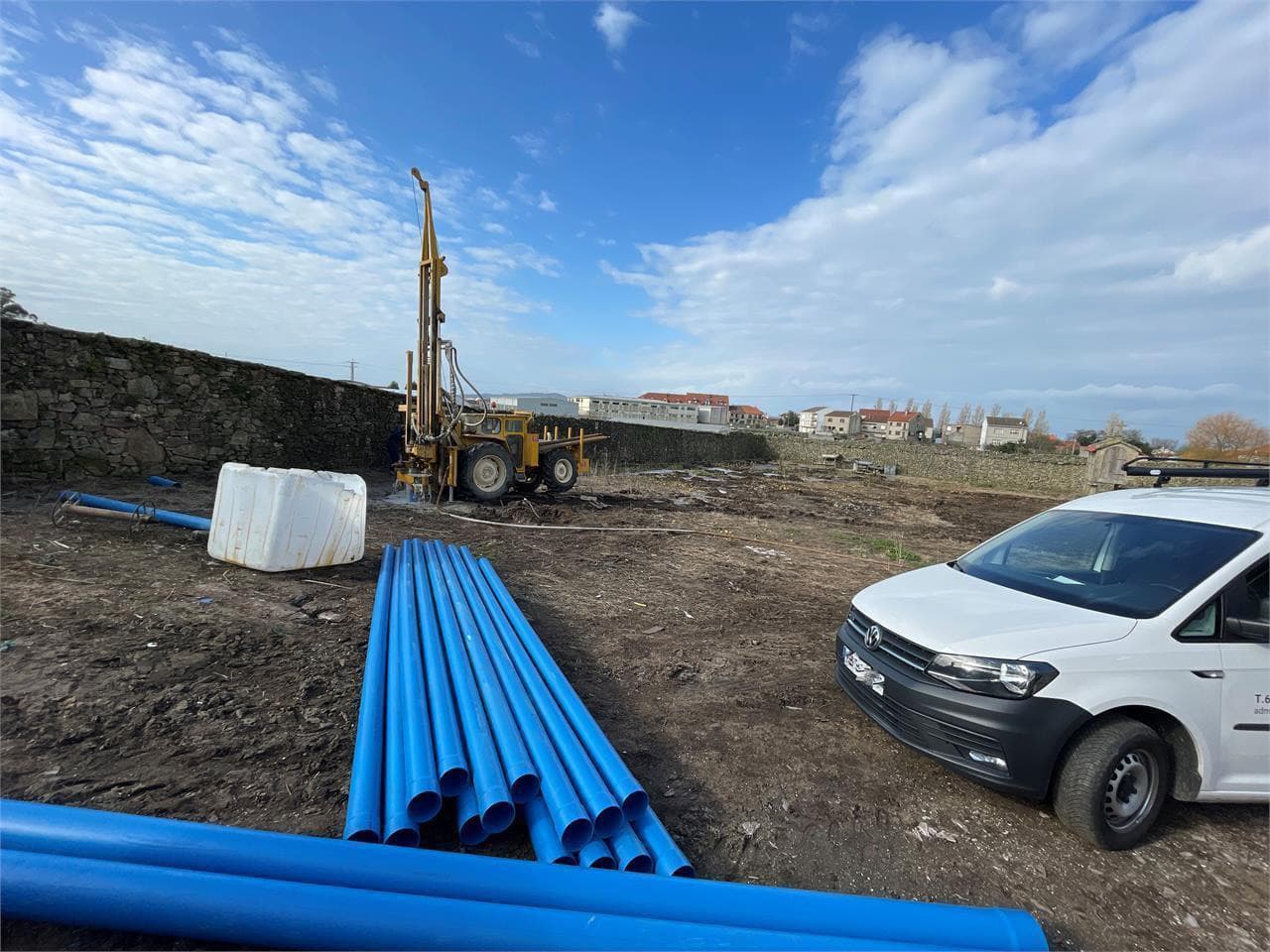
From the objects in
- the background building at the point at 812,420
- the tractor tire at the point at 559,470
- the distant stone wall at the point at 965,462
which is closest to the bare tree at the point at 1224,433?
the distant stone wall at the point at 965,462

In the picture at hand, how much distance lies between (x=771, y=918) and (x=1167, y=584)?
257 centimetres

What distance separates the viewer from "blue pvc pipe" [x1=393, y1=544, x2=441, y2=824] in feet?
7.12

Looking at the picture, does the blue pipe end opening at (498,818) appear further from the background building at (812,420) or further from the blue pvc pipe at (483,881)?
the background building at (812,420)

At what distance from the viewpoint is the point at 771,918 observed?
1794mm

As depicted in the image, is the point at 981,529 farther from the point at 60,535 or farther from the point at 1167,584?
the point at 60,535

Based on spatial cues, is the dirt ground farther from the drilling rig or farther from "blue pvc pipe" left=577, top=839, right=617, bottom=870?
the drilling rig

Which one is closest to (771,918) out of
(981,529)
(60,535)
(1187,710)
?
(1187,710)

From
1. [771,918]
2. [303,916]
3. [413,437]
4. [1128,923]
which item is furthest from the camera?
[413,437]

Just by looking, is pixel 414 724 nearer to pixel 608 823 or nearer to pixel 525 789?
pixel 525 789

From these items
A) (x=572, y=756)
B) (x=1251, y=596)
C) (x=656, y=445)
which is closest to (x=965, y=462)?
(x=656, y=445)

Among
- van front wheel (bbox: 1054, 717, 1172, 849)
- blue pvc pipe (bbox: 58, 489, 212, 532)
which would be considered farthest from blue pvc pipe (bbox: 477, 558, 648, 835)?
blue pvc pipe (bbox: 58, 489, 212, 532)

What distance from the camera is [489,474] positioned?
33.8ft

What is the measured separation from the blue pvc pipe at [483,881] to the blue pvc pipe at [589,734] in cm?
44

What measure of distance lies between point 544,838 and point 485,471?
8583 millimetres
